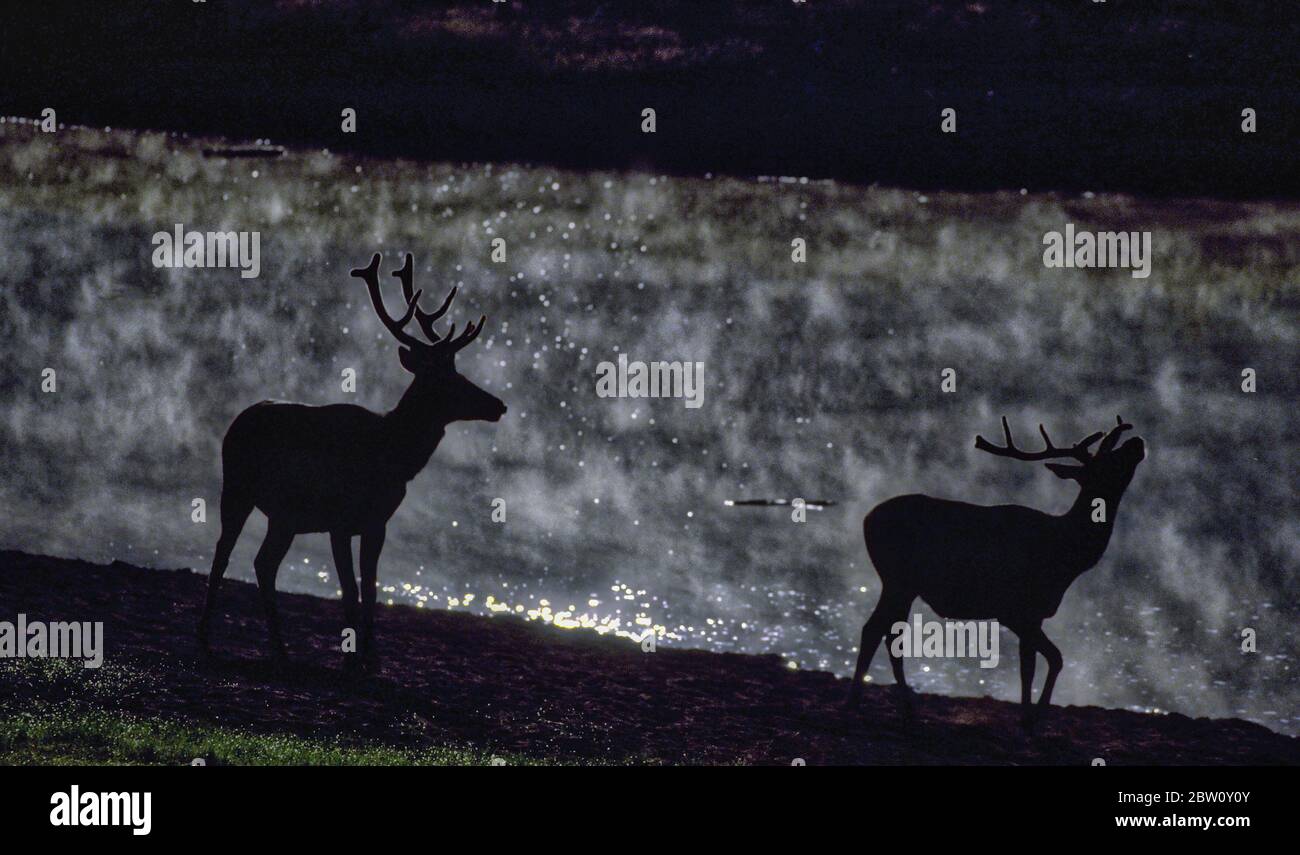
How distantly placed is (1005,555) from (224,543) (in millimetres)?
6241

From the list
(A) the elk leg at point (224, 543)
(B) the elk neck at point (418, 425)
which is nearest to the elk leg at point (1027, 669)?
(B) the elk neck at point (418, 425)

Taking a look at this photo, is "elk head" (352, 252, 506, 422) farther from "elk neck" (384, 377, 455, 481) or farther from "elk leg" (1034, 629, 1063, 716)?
"elk leg" (1034, 629, 1063, 716)

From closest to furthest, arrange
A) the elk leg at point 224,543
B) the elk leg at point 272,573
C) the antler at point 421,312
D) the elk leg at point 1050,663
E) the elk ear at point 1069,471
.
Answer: the elk leg at point 1050,663 < the elk ear at point 1069,471 < the elk leg at point 272,573 < the elk leg at point 224,543 < the antler at point 421,312

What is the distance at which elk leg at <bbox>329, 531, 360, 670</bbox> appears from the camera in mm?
13398

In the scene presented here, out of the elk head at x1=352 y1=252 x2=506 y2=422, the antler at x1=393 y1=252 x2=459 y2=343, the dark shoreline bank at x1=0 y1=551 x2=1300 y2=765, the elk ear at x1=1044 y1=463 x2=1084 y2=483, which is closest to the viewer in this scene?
the dark shoreline bank at x1=0 y1=551 x2=1300 y2=765

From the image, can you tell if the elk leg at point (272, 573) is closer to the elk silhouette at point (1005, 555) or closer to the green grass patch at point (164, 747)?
the green grass patch at point (164, 747)

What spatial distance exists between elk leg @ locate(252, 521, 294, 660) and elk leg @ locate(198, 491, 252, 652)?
0.35 meters

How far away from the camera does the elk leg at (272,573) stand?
1330 centimetres

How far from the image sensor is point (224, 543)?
13.6m

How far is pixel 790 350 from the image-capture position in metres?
24.0

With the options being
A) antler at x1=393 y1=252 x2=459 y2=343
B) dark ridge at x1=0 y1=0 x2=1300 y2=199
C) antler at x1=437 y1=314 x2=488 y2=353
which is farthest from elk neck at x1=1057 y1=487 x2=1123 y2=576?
dark ridge at x1=0 y1=0 x2=1300 y2=199

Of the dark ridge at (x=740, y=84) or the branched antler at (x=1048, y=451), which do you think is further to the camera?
the dark ridge at (x=740, y=84)

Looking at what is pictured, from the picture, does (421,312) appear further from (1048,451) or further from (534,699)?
(1048,451)

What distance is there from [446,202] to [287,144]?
5.97 meters
